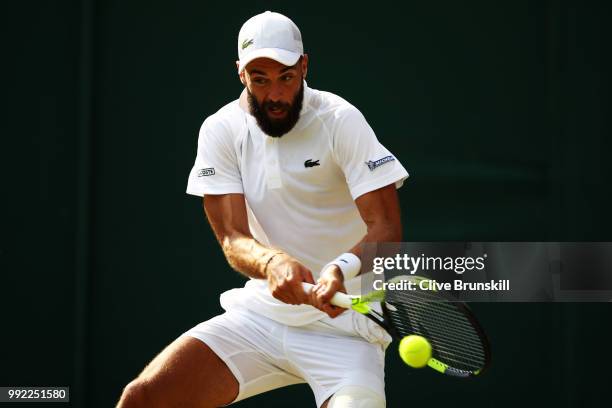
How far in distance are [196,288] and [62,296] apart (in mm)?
629

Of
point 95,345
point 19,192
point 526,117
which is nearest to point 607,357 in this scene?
point 526,117

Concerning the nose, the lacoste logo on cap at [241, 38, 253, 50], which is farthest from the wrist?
the lacoste logo on cap at [241, 38, 253, 50]

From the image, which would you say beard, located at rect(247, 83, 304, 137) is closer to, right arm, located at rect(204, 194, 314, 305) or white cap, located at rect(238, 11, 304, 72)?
white cap, located at rect(238, 11, 304, 72)

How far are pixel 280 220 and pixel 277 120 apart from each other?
1.15 ft

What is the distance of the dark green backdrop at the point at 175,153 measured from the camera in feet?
17.9

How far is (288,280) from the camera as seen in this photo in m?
3.85

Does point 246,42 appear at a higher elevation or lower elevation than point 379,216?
higher

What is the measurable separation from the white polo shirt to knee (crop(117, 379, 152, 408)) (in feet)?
1.61

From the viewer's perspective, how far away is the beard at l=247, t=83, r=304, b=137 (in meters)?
4.23

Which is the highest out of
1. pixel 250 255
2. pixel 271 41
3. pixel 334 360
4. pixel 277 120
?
pixel 271 41

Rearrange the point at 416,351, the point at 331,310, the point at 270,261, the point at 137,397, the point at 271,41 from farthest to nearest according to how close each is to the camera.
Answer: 1. the point at 271,41
2. the point at 137,397
3. the point at 270,261
4. the point at 331,310
5. the point at 416,351

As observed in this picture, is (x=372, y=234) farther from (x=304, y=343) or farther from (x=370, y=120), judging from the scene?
(x=370, y=120)

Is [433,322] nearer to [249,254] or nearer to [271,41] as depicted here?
[249,254]

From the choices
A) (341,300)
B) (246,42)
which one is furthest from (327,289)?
(246,42)
